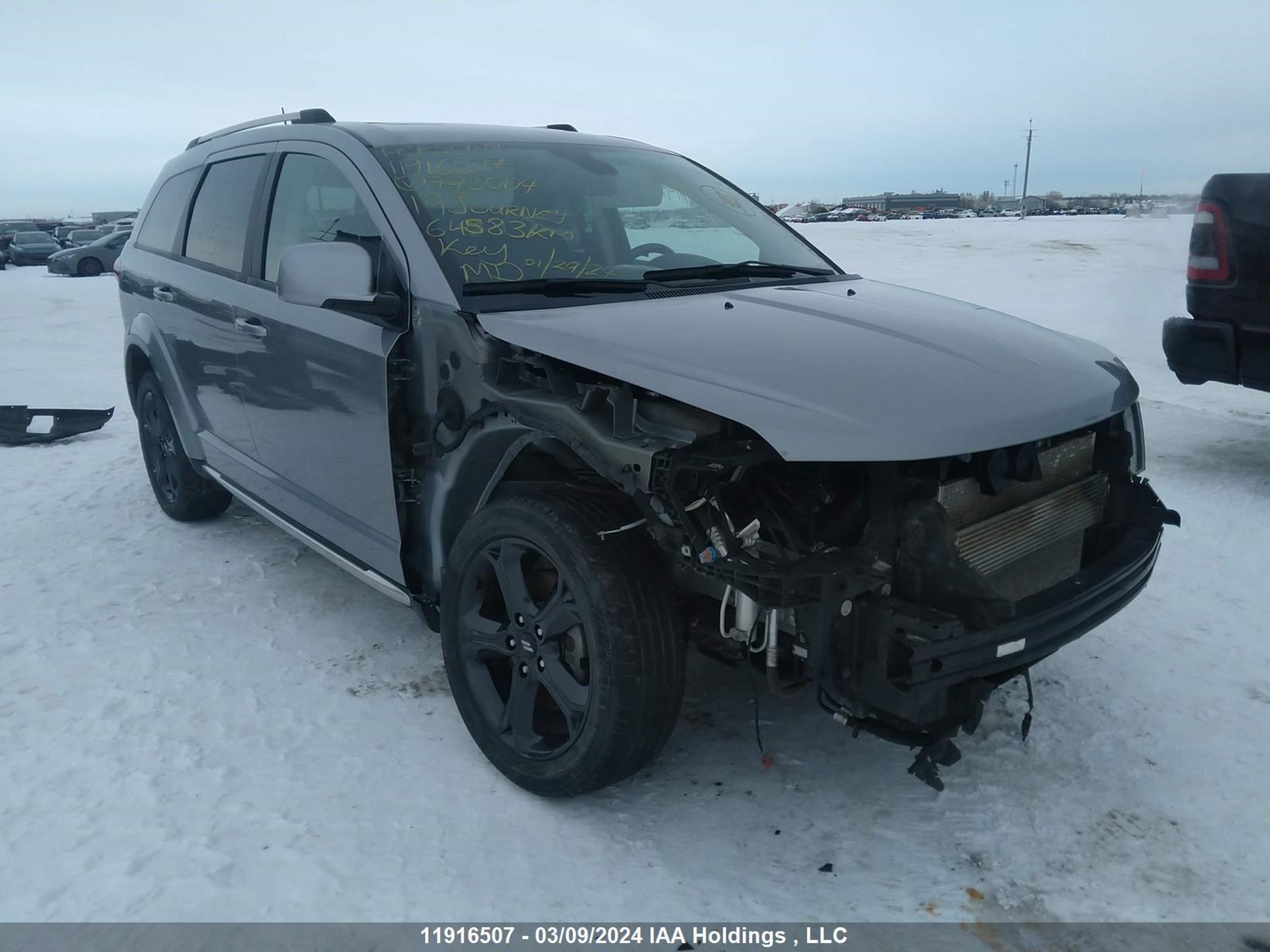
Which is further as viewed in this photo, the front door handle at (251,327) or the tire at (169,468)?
the tire at (169,468)

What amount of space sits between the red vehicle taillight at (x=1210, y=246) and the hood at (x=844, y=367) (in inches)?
98.7

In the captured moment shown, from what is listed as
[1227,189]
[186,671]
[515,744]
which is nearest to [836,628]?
[515,744]

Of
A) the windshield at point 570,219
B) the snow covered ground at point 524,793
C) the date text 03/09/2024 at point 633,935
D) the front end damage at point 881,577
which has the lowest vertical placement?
the date text 03/09/2024 at point 633,935

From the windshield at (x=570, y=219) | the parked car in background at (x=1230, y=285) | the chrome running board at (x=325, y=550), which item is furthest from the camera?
the parked car in background at (x=1230, y=285)

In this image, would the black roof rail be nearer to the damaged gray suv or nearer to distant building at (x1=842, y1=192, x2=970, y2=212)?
the damaged gray suv

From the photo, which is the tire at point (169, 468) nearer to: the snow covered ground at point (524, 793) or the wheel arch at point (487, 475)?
the snow covered ground at point (524, 793)

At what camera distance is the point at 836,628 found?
2.26m

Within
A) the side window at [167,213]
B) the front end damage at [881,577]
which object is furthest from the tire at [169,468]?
the front end damage at [881,577]

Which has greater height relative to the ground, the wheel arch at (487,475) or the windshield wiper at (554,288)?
the windshield wiper at (554,288)

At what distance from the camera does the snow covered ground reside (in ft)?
7.91

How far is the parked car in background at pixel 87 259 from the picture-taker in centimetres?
2714

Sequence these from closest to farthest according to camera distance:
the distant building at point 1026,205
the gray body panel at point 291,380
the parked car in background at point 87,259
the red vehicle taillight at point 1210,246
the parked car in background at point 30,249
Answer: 1. the gray body panel at point 291,380
2. the red vehicle taillight at point 1210,246
3. the parked car in background at point 87,259
4. the parked car in background at point 30,249
5. the distant building at point 1026,205

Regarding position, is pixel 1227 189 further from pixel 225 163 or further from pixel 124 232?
pixel 124 232

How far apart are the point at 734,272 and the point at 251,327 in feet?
6.11
